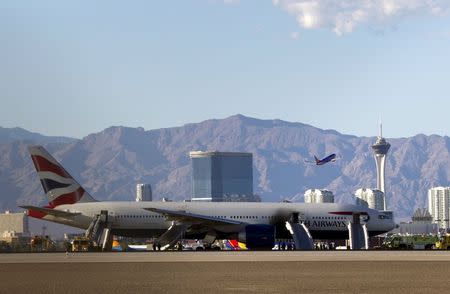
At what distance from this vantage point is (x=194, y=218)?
9900 cm

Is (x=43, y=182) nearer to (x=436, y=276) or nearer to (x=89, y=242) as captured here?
(x=89, y=242)

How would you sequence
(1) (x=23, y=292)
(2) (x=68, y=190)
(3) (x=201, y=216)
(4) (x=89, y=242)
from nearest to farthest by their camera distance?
(1) (x=23, y=292), (4) (x=89, y=242), (3) (x=201, y=216), (2) (x=68, y=190)

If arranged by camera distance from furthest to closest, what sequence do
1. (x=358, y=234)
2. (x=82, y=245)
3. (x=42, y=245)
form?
1. (x=358, y=234)
2. (x=42, y=245)
3. (x=82, y=245)

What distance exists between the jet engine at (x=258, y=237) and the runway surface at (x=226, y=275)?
1233 inches

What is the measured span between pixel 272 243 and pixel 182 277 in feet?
170

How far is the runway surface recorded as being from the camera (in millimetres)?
43219

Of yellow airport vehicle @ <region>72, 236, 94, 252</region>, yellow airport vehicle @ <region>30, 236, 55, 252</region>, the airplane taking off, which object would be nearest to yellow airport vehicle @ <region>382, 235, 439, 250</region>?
the airplane taking off

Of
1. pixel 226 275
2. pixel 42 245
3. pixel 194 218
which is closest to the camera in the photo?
pixel 226 275

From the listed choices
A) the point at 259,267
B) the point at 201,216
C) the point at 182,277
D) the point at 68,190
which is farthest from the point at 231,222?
the point at 182,277

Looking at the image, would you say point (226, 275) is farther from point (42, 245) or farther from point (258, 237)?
point (42, 245)

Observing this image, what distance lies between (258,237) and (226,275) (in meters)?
48.9

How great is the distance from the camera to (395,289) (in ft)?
140

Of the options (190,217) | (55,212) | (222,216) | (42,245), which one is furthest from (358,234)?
(42,245)

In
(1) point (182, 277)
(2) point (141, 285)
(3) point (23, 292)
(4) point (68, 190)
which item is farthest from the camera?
(4) point (68, 190)
